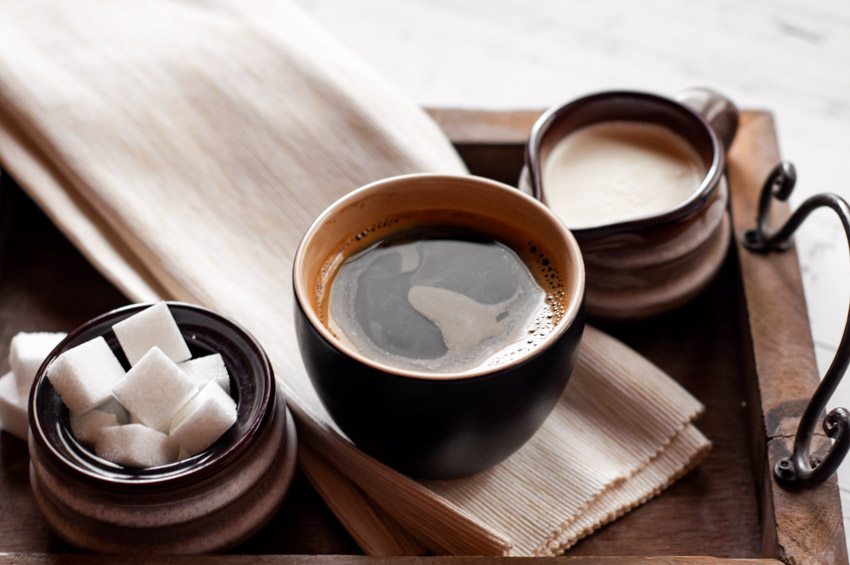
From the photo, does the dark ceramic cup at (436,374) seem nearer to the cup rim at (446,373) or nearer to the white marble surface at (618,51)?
the cup rim at (446,373)

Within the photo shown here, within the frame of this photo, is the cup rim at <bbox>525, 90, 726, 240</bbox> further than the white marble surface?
No

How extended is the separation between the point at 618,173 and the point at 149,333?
23.8 inches

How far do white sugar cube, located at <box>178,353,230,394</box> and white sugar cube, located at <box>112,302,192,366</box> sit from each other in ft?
0.07

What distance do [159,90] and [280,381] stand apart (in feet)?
1.62

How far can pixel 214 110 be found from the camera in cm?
127

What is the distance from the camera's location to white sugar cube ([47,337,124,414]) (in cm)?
86

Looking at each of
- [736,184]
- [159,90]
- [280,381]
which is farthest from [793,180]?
[159,90]

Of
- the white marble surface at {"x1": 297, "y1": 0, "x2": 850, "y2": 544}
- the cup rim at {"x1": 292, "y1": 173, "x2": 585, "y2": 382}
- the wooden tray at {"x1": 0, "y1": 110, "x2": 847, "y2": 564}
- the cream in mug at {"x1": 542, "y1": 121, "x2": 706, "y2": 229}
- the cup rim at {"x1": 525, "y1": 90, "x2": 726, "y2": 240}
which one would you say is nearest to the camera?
the cup rim at {"x1": 292, "y1": 173, "x2": 585, "y2": 382}

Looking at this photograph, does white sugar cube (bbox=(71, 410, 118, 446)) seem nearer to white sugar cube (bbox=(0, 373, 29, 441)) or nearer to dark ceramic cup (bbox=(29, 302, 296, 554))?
dark ceramic cup (bbox=(29, 302, 296, 554))

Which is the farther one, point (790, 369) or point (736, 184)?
point (736, 184)

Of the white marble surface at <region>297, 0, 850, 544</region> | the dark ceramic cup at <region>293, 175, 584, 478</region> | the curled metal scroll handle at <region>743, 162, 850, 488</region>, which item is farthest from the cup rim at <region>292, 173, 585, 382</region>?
the white marble surface at <region>297, 0, 850, 544</region>

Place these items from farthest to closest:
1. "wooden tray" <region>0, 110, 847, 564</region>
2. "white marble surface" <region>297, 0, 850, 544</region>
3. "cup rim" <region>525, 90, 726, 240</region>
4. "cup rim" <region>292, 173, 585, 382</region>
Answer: "white marble surface" <region>297, 0, 850, 544</region> → "cup rim" <region>525, 90, 726, 240</region> → "wooden tray" <region>0, 110, 847, 564</region> → "cup rim" <region>292, 173, 585, 382</region>

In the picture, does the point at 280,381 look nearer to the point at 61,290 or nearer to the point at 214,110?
the point at 61,290

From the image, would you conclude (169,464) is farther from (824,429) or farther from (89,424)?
(824,429)
